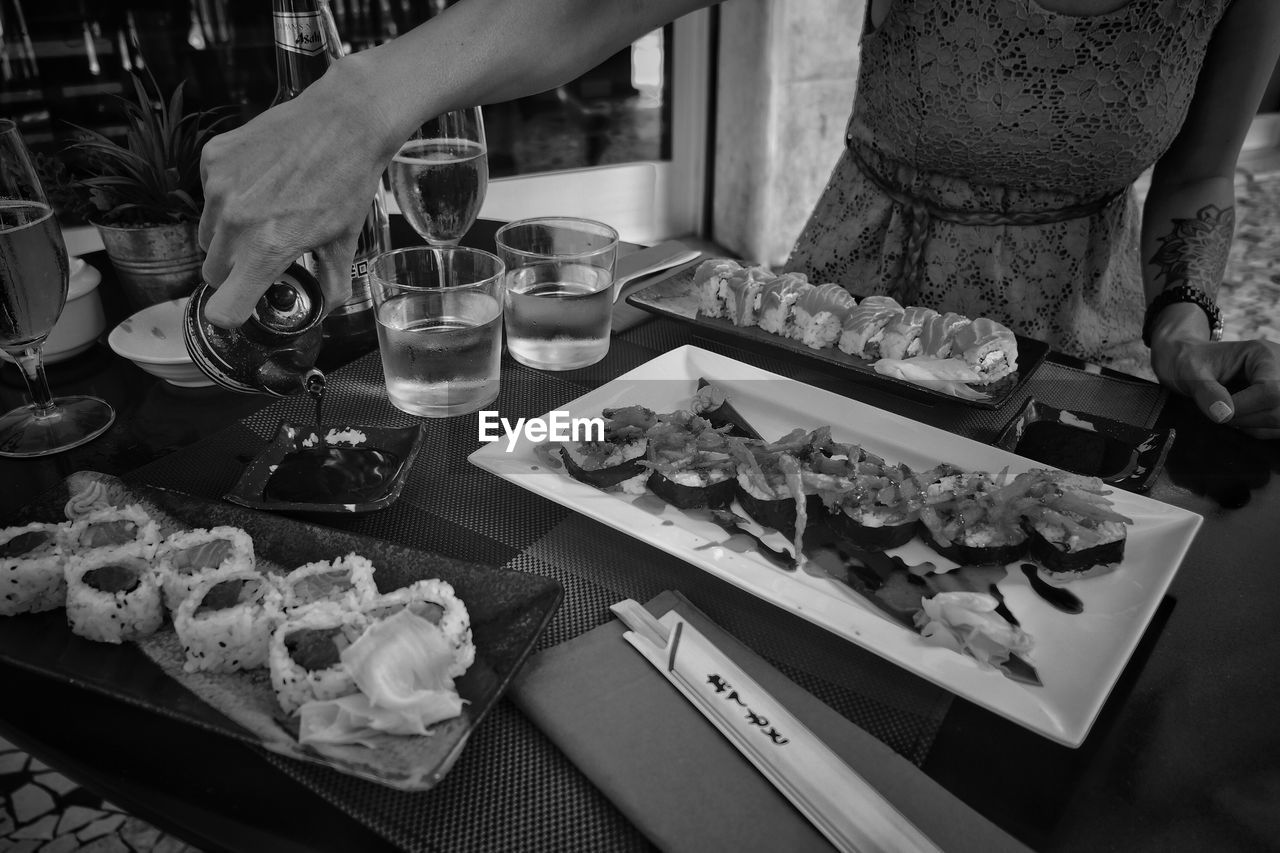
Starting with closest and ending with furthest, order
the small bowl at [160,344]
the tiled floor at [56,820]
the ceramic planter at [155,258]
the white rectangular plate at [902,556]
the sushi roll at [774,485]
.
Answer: the white rectangular plate at [902,556] → the sushi roll at [774,485] → the small bowl at [160,344] → the ceramic planter at [155,258] → the tiled floor at [56,820]

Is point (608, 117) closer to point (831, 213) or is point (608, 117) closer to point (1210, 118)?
point (831, 213)

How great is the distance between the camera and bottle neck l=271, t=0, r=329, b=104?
3.65ft

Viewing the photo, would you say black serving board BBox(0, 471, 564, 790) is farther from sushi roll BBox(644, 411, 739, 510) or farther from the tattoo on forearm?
the tattoo on forearm

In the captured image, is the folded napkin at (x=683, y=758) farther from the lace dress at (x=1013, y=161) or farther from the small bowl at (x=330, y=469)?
the lace dress at (x=1013, y=161)

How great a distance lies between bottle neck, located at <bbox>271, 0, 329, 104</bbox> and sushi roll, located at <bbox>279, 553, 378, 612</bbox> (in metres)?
0.70

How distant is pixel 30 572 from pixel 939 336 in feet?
3.61

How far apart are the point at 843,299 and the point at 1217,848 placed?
0.87 meters

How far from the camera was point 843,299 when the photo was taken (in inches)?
51.0

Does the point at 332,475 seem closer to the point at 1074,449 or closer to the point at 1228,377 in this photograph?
the point at 1074,449

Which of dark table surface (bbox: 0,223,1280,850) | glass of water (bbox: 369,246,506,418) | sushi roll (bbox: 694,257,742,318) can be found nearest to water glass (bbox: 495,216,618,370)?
glass of water (bbox: 369,246,506,418)

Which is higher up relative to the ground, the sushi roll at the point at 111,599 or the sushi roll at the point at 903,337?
the sushi roll at the point at 903,337

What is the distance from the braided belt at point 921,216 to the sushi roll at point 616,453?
34.6 inches

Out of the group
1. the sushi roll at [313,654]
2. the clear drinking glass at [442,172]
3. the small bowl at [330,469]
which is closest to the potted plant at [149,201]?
the clear drinking glass at [442,172]

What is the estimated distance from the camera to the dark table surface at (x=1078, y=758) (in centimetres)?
59
